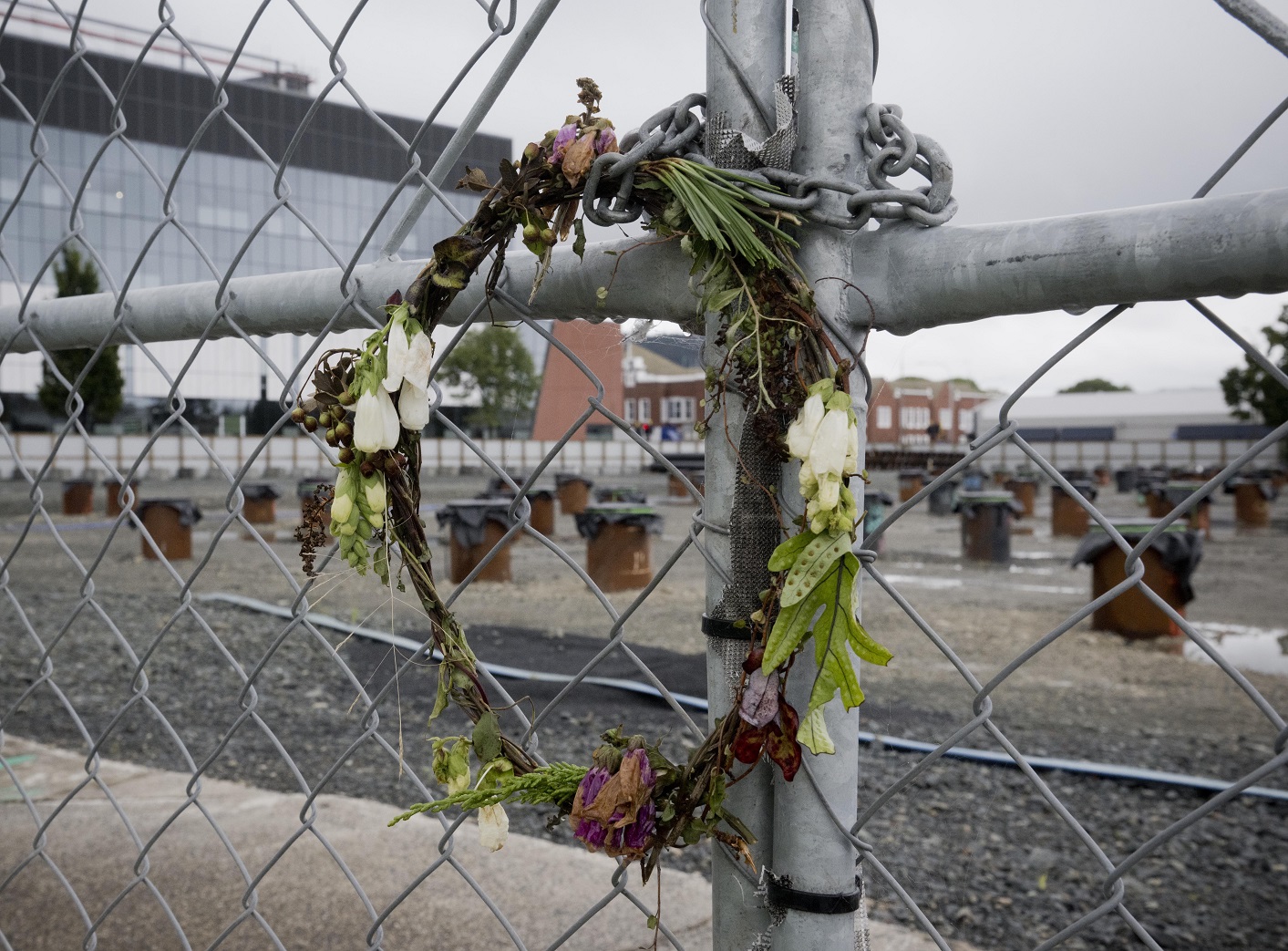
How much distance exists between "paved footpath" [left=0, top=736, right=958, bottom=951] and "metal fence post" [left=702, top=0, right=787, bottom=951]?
129 cm

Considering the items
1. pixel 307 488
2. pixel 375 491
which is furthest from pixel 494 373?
pixel 375 491

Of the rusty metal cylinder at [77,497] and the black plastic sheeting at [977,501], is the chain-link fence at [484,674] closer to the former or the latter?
the black plastic sheeting at [977,501]

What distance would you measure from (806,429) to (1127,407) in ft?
177

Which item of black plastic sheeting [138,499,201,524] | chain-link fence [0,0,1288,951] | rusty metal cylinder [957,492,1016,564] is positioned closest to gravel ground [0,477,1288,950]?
chain-link fence [0,0,1288,951]

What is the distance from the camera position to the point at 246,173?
80.0 ft

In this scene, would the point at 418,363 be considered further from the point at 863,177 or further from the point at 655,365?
the point at 655,365

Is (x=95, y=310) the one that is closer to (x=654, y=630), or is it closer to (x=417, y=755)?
(x=417, y=755)

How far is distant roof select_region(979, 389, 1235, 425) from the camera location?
46.3m

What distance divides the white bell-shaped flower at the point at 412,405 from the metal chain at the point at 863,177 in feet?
0.74

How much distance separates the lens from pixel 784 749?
2.39 ft

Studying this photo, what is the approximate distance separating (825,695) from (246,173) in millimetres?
26937

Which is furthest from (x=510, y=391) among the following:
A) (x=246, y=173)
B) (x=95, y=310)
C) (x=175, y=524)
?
(x=95, y=310)

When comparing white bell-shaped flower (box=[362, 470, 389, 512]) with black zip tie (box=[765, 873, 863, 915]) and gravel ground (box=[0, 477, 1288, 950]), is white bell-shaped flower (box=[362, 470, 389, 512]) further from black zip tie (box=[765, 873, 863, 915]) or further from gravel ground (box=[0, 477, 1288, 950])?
black zip tie (box=[765, 873, 863, 915])

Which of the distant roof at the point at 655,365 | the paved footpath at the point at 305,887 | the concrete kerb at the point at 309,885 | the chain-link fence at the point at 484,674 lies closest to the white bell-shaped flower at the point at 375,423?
the chain-link fence at the point at 484,674
